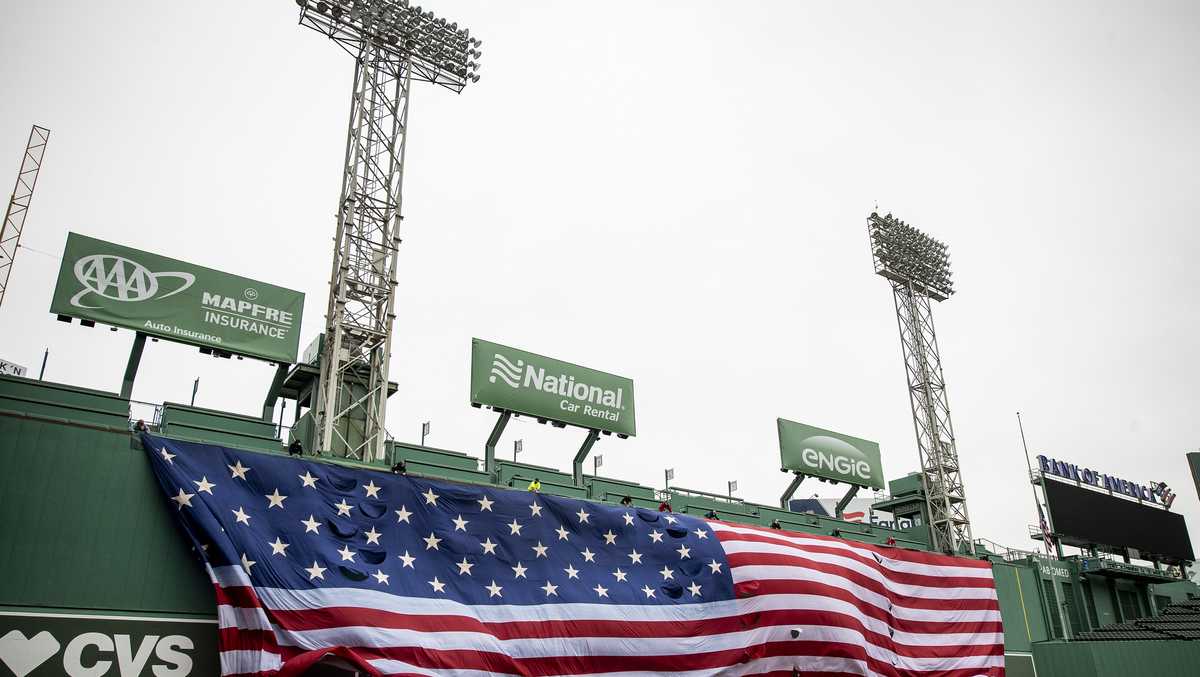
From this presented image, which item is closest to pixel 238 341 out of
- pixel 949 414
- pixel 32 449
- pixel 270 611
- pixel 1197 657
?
pixel 32 449

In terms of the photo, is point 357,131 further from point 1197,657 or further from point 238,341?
point 1197,657

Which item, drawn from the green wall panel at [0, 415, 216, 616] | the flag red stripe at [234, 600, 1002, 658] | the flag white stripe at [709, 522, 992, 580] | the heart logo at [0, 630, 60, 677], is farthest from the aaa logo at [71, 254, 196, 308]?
the flag white stripe at [709, 522, 992, 580]

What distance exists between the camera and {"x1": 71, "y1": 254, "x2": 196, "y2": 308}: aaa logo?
762 inches

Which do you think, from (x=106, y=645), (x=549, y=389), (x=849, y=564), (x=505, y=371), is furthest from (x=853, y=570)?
(x=106, y=645)

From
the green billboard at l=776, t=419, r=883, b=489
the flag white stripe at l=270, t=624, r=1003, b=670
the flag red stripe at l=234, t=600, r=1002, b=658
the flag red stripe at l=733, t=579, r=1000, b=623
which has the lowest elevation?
the flag white stripe at l=270, t=624, r=1003, b=670

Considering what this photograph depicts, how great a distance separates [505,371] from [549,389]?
1.77 metres

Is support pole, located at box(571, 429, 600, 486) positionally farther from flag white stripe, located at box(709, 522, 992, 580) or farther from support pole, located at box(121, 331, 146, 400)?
support pole, located at box(121, 331, 146, 400)

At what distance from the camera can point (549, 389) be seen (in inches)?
1066

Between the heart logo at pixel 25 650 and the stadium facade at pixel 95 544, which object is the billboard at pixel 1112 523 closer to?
the stadium facade at pixel 95 544

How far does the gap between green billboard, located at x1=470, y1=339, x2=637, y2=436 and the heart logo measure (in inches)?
523

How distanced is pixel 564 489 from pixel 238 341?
32.4 ft

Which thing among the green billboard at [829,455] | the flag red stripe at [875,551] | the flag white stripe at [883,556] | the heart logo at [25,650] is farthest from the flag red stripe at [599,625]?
the green billboard at [829,455]

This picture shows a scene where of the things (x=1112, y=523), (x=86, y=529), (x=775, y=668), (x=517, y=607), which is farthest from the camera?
(x=1112, y=523)

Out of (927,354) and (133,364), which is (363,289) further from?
(927,354)
